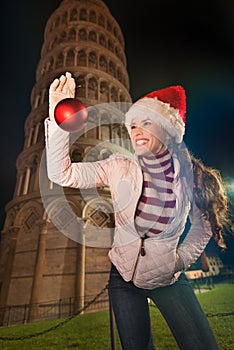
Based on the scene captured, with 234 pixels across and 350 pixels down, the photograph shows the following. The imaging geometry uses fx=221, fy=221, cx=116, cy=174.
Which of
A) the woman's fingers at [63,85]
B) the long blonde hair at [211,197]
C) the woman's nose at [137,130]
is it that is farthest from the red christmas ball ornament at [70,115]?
the long blonde hair at [211,197]

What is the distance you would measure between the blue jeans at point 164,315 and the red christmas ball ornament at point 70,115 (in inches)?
45.1

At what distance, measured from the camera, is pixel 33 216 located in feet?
39.3

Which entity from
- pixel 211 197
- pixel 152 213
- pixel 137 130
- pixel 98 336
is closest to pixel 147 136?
pixel 137 130

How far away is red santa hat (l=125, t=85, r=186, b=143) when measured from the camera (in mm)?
1888

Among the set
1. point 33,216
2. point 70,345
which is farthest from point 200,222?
point 33,216

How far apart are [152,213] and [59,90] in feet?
3.87

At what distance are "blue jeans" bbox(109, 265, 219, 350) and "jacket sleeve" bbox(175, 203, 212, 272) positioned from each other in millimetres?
157

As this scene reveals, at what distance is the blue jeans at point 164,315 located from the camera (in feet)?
4.64

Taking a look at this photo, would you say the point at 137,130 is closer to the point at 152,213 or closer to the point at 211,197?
the point at 152,213

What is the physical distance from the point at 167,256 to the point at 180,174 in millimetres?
675

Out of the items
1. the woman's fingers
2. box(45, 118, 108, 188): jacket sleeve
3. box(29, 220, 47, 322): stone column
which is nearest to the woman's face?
box(45, 118, 108, 188): jacket sleeve

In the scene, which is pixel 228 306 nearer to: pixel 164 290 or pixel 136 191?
pixel 164 290

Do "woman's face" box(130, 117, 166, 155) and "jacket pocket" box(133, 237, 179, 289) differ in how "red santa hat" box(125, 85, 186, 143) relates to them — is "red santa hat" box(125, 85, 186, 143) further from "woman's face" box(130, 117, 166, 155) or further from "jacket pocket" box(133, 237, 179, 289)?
"jacket pocket" box(133, 237, 179, 289)

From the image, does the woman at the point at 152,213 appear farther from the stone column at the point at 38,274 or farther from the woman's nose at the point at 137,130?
the stone column at the point at 38,274
